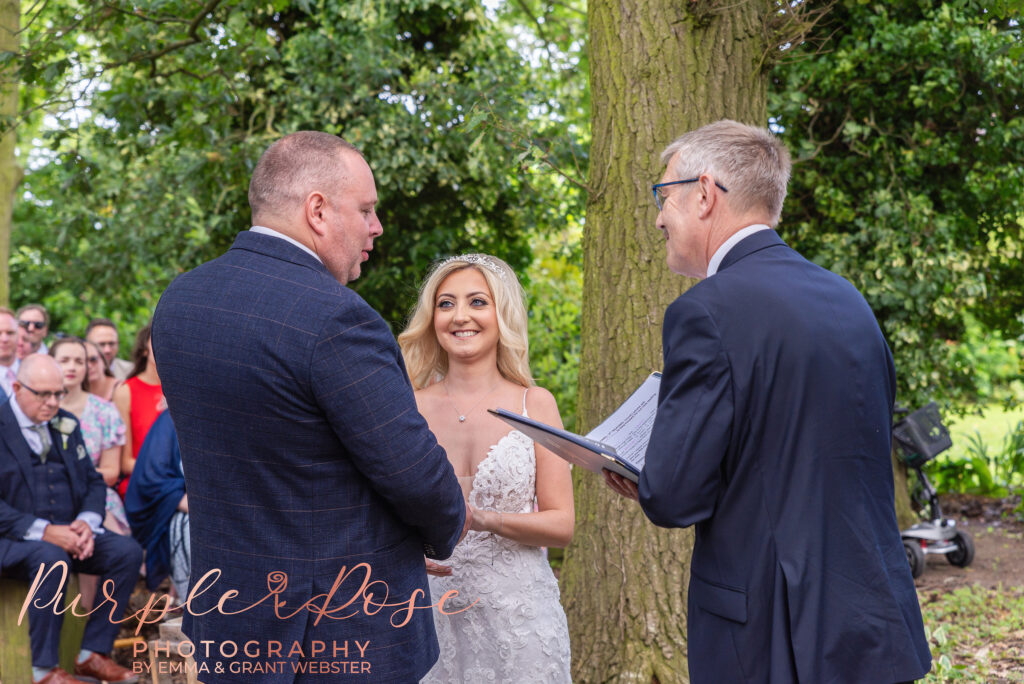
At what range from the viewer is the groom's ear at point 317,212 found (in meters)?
2.28

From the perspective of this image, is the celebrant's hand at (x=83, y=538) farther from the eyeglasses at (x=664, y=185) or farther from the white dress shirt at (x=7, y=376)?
the eyeglasses at (x=664, y=185)

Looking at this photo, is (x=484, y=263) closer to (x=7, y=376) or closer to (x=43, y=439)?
(x=43, y=439)

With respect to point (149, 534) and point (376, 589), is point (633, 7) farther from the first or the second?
point (149, 534)

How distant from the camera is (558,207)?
9656 mm

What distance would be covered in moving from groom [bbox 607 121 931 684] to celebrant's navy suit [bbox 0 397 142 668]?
3.86 meters

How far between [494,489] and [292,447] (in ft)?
3.96

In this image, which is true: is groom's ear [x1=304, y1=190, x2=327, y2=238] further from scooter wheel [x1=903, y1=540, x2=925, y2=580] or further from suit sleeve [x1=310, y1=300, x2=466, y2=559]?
scooter wheel [x1=903, y1=540, x2=925, y2=580]

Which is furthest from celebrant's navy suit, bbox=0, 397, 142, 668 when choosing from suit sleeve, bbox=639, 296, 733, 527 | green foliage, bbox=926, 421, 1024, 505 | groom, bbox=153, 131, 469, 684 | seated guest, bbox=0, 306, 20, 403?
green foliage, bbox=926, 421, 1024, 505

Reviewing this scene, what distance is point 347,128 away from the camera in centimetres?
845

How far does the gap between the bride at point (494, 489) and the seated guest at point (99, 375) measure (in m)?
4.58

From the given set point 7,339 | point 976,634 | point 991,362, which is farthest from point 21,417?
point 991,362

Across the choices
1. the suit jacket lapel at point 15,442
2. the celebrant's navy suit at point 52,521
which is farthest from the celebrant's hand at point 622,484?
the suit jacket lapel at point 15,442

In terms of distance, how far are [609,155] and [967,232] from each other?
582 centimetres

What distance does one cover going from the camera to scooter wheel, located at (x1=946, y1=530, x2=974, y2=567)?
25.9 ft
